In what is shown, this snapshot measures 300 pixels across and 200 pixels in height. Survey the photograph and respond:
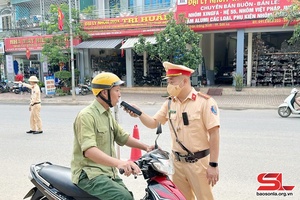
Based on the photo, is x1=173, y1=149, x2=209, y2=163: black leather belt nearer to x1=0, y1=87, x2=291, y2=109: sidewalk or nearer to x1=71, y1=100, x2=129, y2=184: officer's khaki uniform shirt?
x1=71, y1=100, x2=129, y2=184: officer's khaki uniform shirt

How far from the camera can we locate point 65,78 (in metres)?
19.7

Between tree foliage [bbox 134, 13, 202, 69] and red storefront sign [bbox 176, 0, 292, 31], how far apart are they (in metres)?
1.31

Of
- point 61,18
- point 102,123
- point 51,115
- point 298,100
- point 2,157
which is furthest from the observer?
point 61,18

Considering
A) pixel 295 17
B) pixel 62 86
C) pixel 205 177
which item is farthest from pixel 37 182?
pixel 62 86

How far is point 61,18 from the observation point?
1792 centimetres

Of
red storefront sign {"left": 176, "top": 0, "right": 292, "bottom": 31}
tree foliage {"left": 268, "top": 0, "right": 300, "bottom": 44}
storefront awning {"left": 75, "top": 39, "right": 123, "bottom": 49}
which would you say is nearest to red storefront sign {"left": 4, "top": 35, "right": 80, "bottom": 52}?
storefront awning {"left": 75, "top": 39, "right": 123, "bottom": 49}

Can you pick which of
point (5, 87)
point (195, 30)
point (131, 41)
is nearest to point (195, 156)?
point (195, 30)

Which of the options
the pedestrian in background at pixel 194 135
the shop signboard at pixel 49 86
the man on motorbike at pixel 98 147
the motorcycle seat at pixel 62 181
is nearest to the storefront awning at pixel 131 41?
the shop signboard at pixel 49 86

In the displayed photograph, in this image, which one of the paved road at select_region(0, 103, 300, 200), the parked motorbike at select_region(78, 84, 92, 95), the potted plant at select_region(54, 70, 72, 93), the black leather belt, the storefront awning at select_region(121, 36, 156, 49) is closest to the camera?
the black leather belt

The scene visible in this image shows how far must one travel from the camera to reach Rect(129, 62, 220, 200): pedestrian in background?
9.12 ft

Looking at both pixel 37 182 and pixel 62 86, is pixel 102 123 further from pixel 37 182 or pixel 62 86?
pixel 62 86

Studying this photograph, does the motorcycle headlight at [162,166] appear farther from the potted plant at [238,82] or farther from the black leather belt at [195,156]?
the potted plant at [238,82]

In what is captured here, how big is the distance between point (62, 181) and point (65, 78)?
692 inches

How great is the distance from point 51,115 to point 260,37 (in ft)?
41.8
